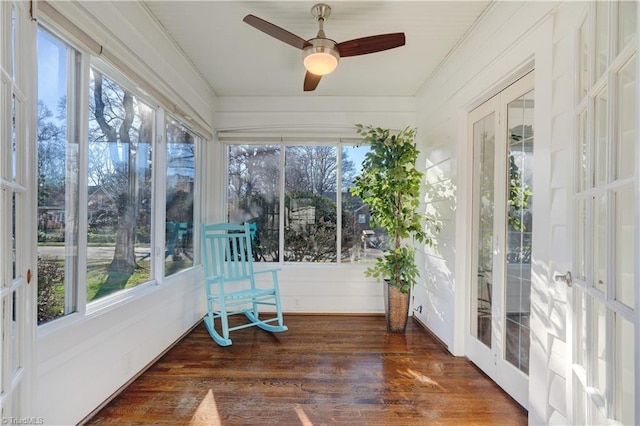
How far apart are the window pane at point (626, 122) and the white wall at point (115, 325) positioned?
2219 mm

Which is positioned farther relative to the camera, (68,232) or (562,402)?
(68,232)

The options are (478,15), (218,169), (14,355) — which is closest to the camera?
(14,355)

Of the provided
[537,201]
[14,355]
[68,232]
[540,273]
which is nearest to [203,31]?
[68,232]

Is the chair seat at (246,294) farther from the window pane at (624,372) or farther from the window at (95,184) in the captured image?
the window pane at (624,372)

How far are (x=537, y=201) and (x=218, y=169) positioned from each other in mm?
3268

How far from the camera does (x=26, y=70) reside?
114 centimetres

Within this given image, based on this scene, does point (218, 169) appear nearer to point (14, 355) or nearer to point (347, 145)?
point (347, 145)

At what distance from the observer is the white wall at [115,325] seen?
4.95 feet

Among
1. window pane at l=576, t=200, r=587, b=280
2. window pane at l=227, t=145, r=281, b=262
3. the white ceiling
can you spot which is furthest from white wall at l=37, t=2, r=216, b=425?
window pane at l=576, t=200, r=587, b=280

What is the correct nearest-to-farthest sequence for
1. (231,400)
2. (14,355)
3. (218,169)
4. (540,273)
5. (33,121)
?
(14,355)
(33,121)
(540,273)
(231,400)
(218,169)

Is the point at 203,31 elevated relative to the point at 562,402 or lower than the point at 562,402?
elevated

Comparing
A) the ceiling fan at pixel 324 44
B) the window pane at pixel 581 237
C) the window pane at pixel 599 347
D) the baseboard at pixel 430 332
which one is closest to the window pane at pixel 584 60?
the window pane at pixel 581 237

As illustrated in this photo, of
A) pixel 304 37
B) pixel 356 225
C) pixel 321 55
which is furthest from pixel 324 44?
pixel 356 225

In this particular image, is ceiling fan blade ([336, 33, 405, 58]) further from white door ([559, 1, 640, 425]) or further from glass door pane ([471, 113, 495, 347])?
white door ([559, 1, 640, 425])
